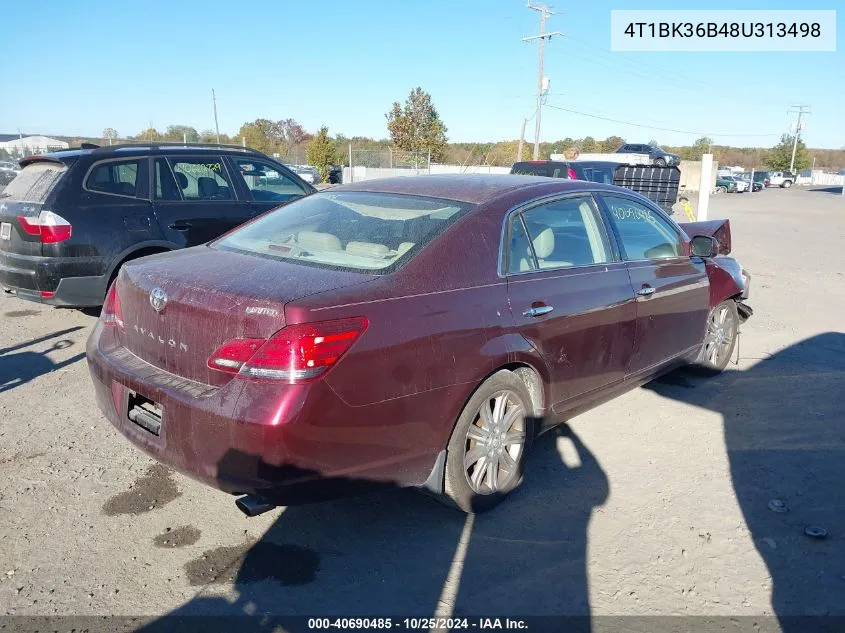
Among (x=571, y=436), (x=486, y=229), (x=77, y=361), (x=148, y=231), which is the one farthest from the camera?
(x=148, y=231)

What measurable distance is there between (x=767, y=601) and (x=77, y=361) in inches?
203

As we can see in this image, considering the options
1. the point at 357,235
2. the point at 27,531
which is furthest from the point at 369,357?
the point at 27,531

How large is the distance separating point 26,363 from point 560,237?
4.41 meters

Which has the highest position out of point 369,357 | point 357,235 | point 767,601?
point 357,235

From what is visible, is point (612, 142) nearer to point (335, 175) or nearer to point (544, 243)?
point (335, 175)

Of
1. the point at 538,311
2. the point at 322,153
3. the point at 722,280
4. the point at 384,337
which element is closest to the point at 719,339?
the point at 722,280

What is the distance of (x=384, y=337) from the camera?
2.69 m

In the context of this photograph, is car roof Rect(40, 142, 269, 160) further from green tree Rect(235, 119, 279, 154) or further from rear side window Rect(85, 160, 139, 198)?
green tree Rect(235, 119, 279, 154)

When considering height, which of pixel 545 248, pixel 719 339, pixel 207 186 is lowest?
pixel 719 339

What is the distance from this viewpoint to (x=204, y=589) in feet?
8.90

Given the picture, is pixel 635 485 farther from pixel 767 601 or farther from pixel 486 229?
pixel 486 229

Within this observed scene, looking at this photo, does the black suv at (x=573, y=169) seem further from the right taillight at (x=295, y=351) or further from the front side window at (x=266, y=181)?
the right taillight at (x=295, y=351)

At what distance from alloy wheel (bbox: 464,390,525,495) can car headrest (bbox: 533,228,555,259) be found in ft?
2.68

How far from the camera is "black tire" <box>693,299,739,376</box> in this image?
5.38m
